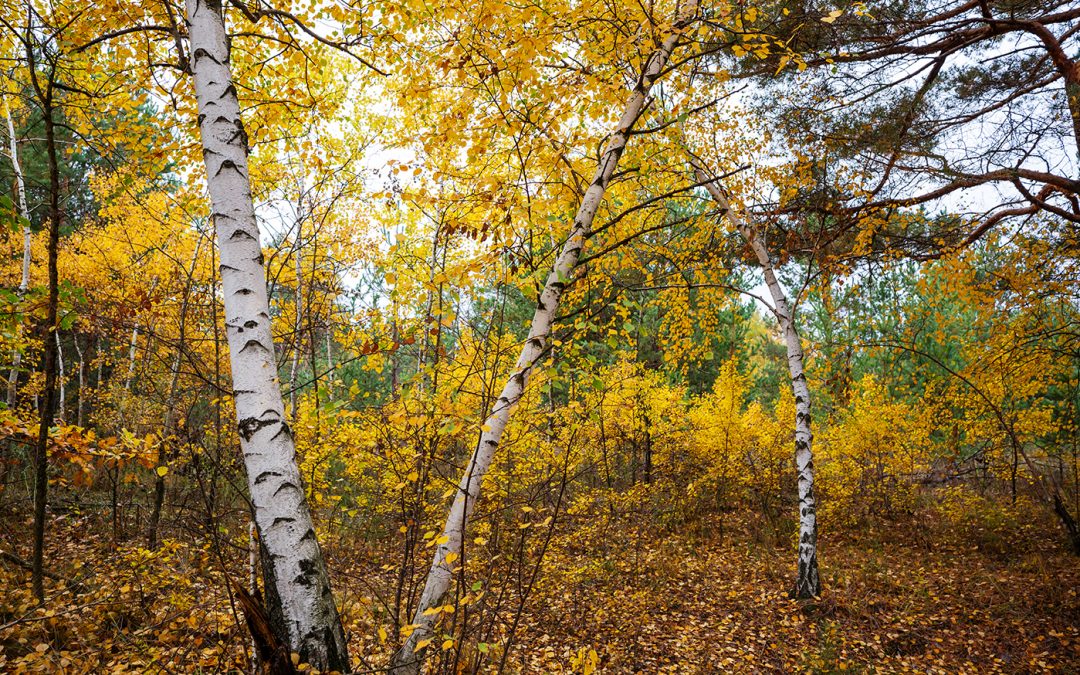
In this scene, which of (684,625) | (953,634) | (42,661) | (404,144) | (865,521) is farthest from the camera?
(865,521)

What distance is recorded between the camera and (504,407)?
8.42 ft

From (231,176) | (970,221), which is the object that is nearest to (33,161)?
(231,176)

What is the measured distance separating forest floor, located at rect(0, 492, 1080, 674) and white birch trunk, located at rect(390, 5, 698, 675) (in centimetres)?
86

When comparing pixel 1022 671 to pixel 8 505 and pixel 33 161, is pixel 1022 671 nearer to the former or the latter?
pixel 8 505

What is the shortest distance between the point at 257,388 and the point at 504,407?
109 centimetres

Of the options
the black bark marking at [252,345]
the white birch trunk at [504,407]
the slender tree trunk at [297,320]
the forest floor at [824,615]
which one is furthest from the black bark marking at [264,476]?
the forest floor at [824,615]

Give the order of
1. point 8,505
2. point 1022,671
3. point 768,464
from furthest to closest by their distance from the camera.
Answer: point 768,464 → point 8,505 → point 1022,671

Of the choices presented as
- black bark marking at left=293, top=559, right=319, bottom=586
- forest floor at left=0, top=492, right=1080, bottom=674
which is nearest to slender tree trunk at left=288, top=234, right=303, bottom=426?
black bark marking at left=293, top=559, right=319, bottom=586

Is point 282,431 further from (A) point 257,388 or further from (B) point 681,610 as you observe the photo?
(B) point 681,610

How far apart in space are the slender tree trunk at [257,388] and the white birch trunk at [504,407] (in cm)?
54

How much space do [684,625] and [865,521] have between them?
6.12 meters

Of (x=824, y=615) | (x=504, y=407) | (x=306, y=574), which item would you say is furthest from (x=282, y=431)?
(x=824, y=615)

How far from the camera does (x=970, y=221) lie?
6055 millimetres

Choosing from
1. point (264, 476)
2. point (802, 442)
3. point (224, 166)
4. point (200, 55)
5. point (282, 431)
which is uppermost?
point (200, 55)
